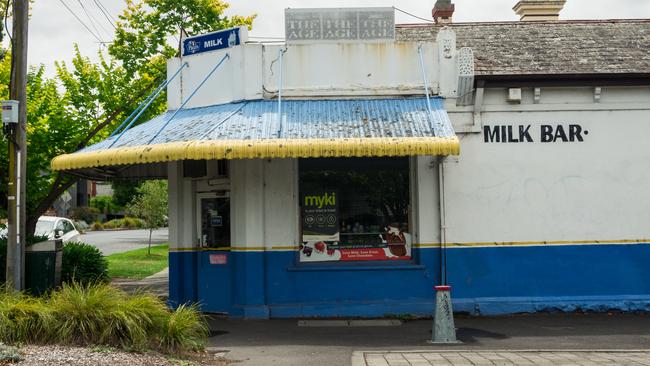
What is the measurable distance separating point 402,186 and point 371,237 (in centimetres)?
103

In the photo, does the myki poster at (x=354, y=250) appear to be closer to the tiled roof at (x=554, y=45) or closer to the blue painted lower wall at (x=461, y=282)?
the blue painted lower wall at (x=461, y=282)

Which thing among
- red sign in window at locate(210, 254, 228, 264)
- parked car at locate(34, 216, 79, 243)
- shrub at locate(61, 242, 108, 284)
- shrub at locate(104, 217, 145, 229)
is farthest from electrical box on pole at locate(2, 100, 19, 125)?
shrub at locate(104, 217, 145, 229)

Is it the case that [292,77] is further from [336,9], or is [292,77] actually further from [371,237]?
[371,237]

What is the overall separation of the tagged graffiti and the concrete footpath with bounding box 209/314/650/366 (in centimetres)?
297

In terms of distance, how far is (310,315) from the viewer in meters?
11.9

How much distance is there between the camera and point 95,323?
27.1 ft

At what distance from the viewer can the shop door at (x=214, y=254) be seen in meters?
12.5

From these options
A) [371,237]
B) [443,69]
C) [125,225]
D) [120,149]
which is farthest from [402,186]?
[125,225]

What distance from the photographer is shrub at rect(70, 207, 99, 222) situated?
213 feet

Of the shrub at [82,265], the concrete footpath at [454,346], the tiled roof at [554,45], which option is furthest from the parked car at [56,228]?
the tiled roof at [554,45]

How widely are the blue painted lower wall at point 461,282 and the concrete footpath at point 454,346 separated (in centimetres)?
A: 33

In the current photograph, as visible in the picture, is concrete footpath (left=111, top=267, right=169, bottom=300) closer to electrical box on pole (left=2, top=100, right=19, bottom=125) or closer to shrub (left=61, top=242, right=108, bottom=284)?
shrub (left=61, top=242, right=108, bottom=284)

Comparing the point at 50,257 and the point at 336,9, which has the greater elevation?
the point at 336,9

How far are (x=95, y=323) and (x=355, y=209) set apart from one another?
5311 mm
